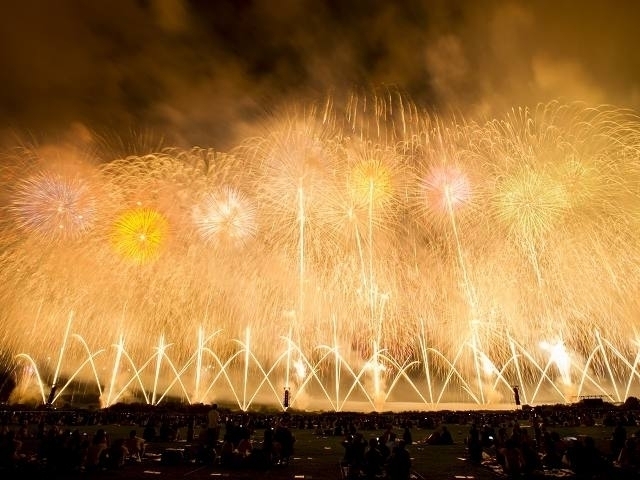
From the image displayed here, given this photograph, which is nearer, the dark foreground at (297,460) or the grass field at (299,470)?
the dark foreground at (297,460)

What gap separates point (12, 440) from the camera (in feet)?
49.9

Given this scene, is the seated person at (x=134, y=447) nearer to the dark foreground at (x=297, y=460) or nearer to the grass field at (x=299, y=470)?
the dark foreground at (x=297, y=460)

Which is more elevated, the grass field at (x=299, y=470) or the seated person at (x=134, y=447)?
the seated person at (x=134, y=447)

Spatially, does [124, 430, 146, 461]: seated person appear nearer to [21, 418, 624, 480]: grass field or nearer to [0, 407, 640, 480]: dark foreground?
[0, 407, 640, 480]: dark foreground

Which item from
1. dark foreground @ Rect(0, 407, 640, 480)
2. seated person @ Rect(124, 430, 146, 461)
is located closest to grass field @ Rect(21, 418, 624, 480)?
dark foreground @ Rect(0, 407, 640, 480)

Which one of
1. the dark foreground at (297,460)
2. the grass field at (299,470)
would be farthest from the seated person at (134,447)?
the grass field at (299,470)

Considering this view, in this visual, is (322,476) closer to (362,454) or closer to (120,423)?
(362,454)

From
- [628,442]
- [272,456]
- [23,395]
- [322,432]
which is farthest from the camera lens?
[23,395]

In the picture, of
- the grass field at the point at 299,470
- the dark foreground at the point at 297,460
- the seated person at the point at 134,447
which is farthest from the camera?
the seated person at the point at 134,447

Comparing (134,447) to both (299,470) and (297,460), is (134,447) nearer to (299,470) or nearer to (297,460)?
(297,460)

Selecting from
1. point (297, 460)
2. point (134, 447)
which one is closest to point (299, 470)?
point (297, 460)

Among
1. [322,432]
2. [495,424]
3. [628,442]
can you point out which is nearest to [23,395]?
[322,432]

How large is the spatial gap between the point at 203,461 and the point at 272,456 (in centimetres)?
297

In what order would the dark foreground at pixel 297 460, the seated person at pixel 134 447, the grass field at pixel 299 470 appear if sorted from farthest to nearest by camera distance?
the seated person at pixel 134 447, the grass field at pixel 299 470, the dark foreground at pixel 297 460
